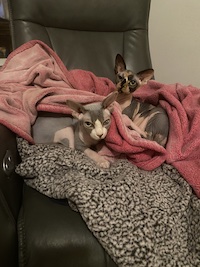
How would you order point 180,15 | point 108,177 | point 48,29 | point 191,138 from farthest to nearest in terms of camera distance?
1. point 180,15
2. point 48,29
3. point 191,138
4. point 108,177

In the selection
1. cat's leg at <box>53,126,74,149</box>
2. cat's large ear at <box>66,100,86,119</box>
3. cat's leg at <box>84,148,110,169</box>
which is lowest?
cat's leg at <box>84,148,110,169</box>

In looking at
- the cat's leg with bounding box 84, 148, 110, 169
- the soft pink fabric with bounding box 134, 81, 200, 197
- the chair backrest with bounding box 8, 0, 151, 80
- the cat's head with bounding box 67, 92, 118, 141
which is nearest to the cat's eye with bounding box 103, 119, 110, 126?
the cat's head with bounding box 67, 92, 118, 141

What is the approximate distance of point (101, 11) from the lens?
1.41 m

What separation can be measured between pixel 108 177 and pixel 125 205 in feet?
0.40

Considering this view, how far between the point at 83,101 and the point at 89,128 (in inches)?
5.8

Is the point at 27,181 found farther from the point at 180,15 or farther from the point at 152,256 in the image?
the point at 180,15

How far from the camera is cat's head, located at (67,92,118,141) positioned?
876 millimetres

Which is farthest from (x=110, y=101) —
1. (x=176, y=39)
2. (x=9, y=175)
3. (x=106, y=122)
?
(x=176, y=39)

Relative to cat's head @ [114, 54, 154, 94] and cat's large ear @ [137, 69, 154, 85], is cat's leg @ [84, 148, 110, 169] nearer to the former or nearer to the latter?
cat's head @ [114, 54, 154, 94]

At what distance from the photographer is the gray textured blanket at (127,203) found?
631mm

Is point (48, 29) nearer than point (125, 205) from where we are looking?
No

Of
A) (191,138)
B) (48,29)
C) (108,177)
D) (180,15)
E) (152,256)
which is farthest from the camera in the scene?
(180,15)

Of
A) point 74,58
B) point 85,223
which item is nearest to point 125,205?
point 85,223

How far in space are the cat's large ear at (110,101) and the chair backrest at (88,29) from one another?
54cm
